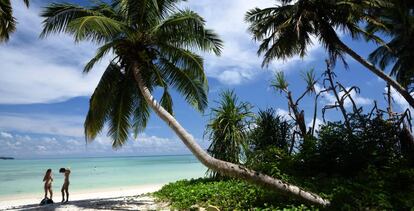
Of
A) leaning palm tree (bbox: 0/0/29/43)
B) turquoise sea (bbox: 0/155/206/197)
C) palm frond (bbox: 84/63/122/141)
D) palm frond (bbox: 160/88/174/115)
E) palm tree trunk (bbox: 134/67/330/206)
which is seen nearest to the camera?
palm tree trunk (bbox: 134/67/330/206)

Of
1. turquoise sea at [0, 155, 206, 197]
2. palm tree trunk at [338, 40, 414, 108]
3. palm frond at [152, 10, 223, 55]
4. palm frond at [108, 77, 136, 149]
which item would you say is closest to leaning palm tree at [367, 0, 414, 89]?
palm tree trunk at [338, 40, 414, 108]

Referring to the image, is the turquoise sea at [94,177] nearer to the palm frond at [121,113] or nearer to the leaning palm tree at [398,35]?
the palm frond at [121,113]

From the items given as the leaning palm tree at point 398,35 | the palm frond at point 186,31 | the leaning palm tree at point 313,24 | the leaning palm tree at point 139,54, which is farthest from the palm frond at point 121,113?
the leaning palm tree at point 398,35

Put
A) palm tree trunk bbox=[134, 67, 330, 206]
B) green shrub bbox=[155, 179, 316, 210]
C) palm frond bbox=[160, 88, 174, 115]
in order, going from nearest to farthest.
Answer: palm tree trunk bbox=[134, 67, 330, 206]
green shrub bbox=[155, 179, 316, 210]
palm frond bbox=[160, 88, 174, 115]

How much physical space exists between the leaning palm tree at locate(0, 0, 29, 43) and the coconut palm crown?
32.3 inches

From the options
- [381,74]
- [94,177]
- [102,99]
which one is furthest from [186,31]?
[94,177]

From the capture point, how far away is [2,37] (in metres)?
10.2

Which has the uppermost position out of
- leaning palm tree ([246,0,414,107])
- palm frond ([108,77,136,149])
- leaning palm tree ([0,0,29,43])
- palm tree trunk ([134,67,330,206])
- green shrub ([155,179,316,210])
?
leaning palm tree ([246,0,414,107])

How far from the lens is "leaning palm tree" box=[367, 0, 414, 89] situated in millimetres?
16875

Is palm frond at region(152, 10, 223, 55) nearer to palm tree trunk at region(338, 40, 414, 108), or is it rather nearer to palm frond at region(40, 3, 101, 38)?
palm frond at region(40, 3, 101, 38)

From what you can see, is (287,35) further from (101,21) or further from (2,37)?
(2,37)

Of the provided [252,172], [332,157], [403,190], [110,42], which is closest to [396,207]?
[403,190]

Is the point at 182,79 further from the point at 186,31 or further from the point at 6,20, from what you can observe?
the point at 6,20

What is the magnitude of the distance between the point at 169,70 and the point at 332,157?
544cm
